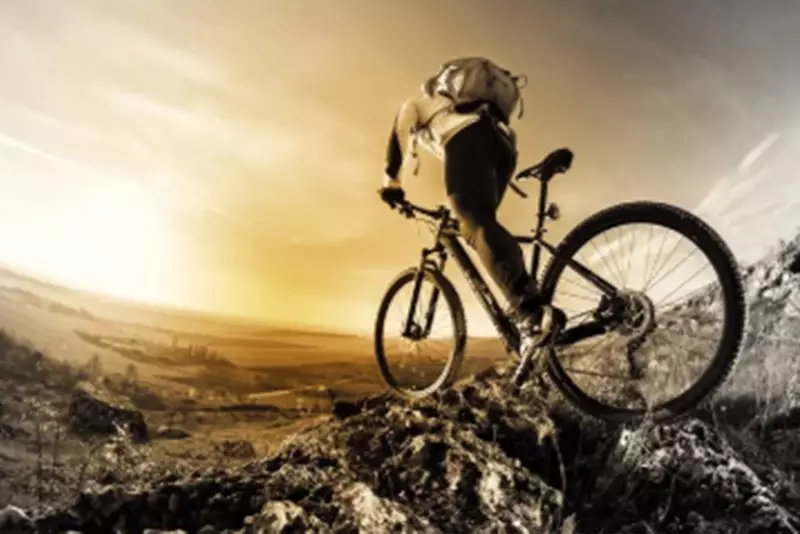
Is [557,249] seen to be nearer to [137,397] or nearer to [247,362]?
[247,362]

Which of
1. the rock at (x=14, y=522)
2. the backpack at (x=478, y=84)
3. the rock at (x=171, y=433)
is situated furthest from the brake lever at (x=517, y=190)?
the rock at (x=14, y=522)

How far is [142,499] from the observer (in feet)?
6.96

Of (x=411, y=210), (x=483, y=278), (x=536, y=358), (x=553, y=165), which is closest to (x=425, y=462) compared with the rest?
(x=536, y=358)

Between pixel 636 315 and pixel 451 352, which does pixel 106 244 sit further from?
→ pixel 636 315

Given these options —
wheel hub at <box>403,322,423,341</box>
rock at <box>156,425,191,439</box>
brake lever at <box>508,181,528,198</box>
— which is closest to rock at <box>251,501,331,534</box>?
rock at <box>156,425,191,439</box>

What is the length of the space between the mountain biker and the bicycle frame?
0.29ft

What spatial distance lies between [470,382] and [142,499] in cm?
96

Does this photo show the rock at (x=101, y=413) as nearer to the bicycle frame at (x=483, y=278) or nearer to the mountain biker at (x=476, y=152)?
the bicycle frame at (x=483, y=278)

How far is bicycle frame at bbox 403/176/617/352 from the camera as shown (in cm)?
222

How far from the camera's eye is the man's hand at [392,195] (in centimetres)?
261

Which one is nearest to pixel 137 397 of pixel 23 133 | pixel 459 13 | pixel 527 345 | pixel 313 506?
pixel 313 506

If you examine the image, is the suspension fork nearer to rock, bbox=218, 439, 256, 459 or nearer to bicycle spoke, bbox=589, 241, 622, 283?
bicycle spoke, bbox=589, 241, 622, 283

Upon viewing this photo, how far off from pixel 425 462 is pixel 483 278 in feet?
1.66

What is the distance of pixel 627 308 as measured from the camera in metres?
2.18
